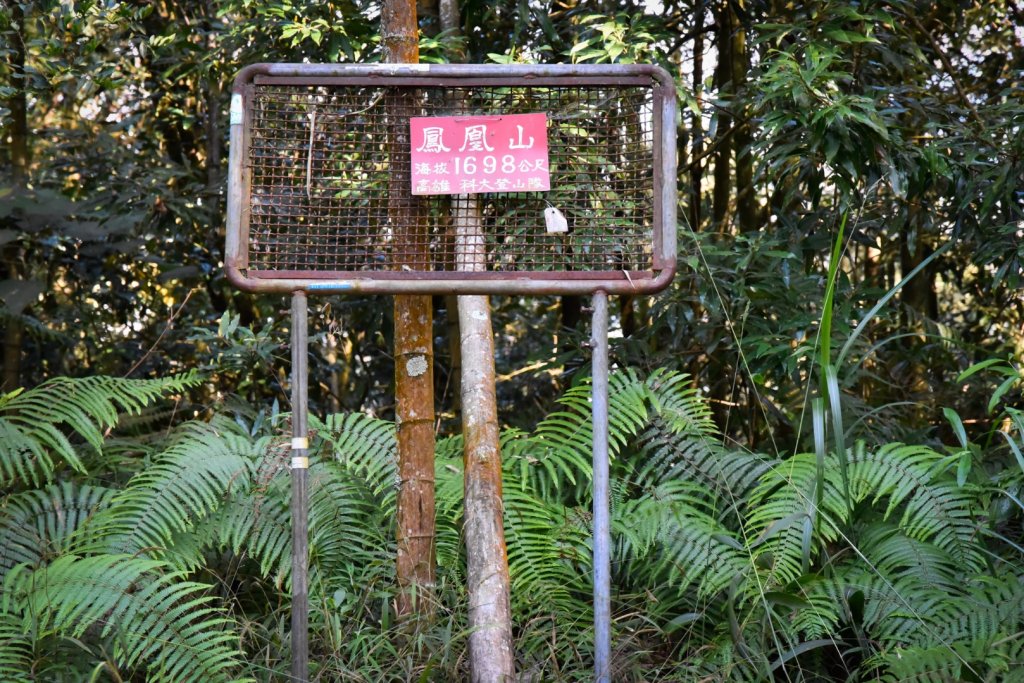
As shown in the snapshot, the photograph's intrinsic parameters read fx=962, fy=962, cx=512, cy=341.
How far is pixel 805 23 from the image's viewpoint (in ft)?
12.5

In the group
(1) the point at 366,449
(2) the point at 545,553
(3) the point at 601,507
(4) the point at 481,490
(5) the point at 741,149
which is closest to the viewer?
(3) the point at 601,507

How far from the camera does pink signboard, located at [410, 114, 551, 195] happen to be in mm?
2510

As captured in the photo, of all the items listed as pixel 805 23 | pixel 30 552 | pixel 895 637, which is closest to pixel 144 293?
pixel 30 552

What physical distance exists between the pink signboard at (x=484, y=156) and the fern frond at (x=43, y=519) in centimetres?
158

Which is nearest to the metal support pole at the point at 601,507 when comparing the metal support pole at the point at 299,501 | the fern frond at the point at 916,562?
the metal support pole at the point at 299,501

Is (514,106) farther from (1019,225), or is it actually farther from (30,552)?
(1019,225)

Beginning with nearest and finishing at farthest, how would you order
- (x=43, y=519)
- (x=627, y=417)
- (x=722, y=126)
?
(x=43, y=519) → (x=627, y=417) → (x=722, y=126)

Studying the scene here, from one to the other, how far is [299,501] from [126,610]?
2.06ft

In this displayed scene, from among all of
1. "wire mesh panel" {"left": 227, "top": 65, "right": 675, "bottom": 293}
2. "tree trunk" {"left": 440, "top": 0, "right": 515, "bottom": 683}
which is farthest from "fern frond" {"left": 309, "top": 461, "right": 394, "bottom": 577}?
"wire mesh panel" {"left": 227, "top": 65, "right": 675, "bottom": 293}

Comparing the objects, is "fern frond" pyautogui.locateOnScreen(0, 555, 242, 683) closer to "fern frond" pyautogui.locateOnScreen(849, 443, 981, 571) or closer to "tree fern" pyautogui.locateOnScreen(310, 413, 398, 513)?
"tree fern" pyautogui.locateOnScreen(310, 413, 398, 513)

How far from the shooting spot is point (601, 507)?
2457mm

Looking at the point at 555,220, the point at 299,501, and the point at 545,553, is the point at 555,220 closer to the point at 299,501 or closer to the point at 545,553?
the point at 299,501

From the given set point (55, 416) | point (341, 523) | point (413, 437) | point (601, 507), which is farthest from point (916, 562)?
point (55, 416)

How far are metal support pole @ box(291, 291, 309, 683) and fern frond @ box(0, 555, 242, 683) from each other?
0.19 m
